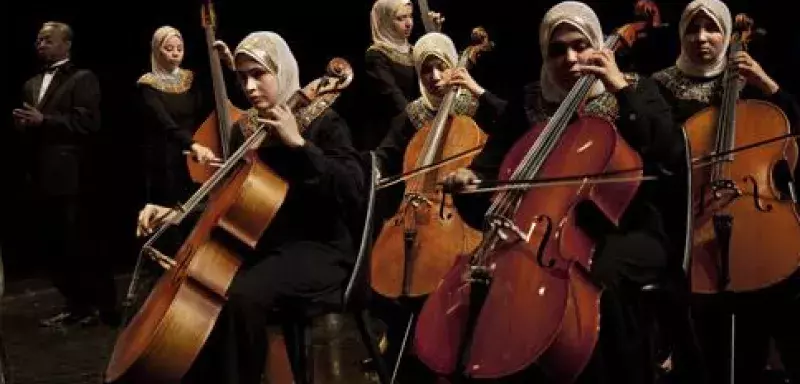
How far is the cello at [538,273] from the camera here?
2.54m

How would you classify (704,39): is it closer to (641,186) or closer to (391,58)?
(641,186)

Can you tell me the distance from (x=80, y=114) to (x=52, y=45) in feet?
1.12

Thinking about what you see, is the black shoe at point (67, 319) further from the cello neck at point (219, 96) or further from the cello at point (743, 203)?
the cello at point (743, 203)

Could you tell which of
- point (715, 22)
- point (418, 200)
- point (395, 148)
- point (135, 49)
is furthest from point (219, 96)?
point (135, 49)

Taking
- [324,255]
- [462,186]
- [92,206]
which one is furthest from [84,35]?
[462,186]

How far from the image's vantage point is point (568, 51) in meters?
2.94

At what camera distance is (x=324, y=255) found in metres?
3.15

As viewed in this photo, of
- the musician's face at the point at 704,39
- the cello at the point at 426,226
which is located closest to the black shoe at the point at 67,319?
the cello at the point at 426,226

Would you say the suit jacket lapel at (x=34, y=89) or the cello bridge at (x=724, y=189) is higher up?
the suit jacket lapel at (x=34, y=89)

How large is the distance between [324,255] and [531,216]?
677mm

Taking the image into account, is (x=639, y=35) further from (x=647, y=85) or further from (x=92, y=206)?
(x=92, y=206)

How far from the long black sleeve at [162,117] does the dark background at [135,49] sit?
3.41ft

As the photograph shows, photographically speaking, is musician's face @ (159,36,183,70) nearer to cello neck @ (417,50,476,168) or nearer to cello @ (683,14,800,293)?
cello neck @ (417,50,476,168)

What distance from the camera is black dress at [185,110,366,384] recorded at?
117 inches
